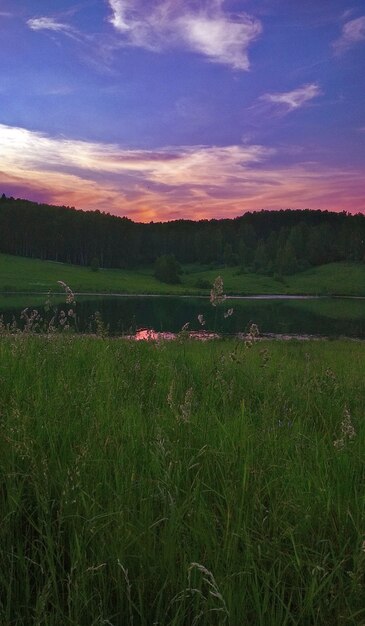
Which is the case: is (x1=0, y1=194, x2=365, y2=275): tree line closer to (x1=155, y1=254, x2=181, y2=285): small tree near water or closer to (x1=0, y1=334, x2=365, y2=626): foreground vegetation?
(x1=155, y1=254, x2=181, y2=285): small tree near water

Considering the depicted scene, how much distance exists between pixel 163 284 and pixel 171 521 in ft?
391

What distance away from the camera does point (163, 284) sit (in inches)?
4776

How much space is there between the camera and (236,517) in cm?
290

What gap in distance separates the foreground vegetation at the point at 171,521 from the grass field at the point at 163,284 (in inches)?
3261

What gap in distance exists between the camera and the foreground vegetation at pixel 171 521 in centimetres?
229

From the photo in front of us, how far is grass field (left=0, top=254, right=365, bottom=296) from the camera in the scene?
95.2 m

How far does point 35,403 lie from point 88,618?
2.19 metres

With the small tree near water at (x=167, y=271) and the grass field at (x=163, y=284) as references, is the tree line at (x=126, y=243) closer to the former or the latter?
the grass field at (x=163, y=284)

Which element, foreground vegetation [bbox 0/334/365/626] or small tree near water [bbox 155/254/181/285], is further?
small tree near water [bbox 155/254/181/285]

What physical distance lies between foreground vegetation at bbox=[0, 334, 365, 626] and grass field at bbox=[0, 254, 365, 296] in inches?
3261

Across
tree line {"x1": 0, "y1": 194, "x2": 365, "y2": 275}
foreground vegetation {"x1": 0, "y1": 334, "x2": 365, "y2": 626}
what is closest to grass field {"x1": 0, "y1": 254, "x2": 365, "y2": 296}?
tree line {"x1": 0, "y1": 194, "x2": 365, "y2": 275}

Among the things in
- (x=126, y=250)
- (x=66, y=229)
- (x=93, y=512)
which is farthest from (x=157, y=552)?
(x=126, y=250)

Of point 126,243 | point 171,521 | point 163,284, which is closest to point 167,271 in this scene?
point 163,284


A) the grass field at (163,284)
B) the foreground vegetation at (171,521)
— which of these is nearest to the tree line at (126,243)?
the grass field at (163,284)
